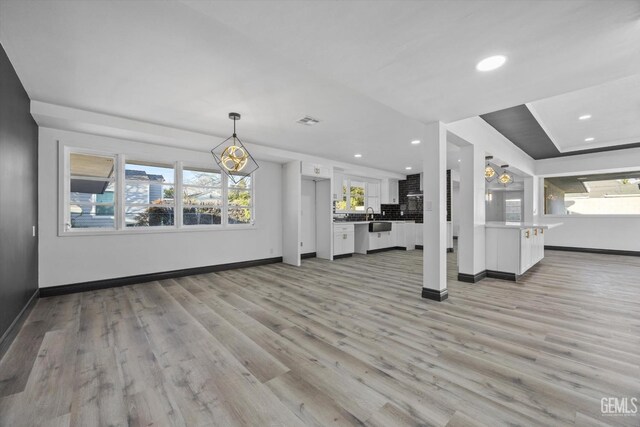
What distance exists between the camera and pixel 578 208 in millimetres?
7848

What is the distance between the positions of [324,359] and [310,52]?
2.38 metres

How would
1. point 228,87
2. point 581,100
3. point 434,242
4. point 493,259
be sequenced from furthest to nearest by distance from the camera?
point 493,259 → point 581,100 → point 434,242 → point 228,87

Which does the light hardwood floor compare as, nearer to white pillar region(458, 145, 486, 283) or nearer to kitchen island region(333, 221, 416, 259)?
white pillar region(458, 145, 486, 283)

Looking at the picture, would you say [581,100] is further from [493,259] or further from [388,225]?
[388,225]

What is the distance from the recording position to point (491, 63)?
2.27m

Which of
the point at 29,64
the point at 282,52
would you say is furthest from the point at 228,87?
the point at 29,64

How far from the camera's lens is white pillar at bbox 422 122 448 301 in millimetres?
3588

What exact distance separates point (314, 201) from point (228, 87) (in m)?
4.50

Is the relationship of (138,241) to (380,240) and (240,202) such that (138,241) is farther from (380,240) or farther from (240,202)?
(380,240)

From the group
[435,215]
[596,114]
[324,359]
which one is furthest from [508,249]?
[324,359]

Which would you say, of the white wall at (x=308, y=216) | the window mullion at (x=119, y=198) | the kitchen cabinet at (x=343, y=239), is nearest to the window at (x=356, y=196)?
the kitchen cabinet at (x=343, y=239)

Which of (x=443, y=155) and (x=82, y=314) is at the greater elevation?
(x=443, y=155)

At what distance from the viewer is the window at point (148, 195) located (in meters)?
4.62

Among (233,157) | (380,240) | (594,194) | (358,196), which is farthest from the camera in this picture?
(358,196)
